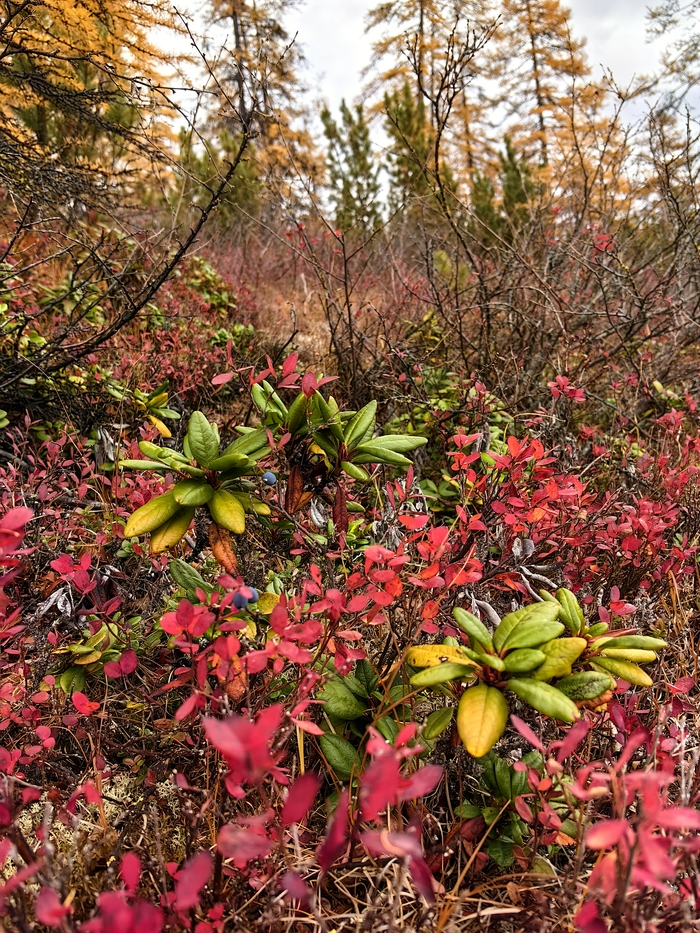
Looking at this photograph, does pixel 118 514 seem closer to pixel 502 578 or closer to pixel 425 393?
pixel 502 578

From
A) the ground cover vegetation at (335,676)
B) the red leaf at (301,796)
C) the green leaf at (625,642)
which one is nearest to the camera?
the red leaf at (301,796)

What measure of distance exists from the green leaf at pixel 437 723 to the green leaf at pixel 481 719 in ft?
0.46

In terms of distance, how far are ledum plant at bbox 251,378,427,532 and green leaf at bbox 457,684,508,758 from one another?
1.57ft

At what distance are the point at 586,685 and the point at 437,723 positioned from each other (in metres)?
0.28

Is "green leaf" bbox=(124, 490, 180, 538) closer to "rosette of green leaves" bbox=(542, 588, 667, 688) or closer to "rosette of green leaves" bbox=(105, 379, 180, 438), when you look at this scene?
"rosette of green leaves" bbox=(542, 588, 667, 688)

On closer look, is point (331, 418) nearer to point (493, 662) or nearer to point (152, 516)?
point (152, 516)

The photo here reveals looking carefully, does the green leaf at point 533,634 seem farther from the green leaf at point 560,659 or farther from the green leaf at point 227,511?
the green leaf at point 227,511

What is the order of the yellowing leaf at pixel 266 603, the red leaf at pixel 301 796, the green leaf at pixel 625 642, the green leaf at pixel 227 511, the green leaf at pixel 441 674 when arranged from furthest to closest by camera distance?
the yellowing leaf at pixel 266 603
the green leaf at pixel 227 511
the green leaf at pixel 625 642
the green leaf at pixel 441 674
the red leaf at pixel 301 796

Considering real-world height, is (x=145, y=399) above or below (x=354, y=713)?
above

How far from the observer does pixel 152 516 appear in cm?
108

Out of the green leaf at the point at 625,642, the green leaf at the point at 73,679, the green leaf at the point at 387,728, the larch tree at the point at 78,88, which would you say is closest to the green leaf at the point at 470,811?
the green leaf at the point at 387,728

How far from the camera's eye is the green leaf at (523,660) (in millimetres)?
823

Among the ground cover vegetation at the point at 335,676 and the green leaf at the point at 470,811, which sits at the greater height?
the ground cover vegetation at the point at 335,676

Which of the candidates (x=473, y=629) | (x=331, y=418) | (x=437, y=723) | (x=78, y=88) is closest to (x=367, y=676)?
(x=437, y=723)
